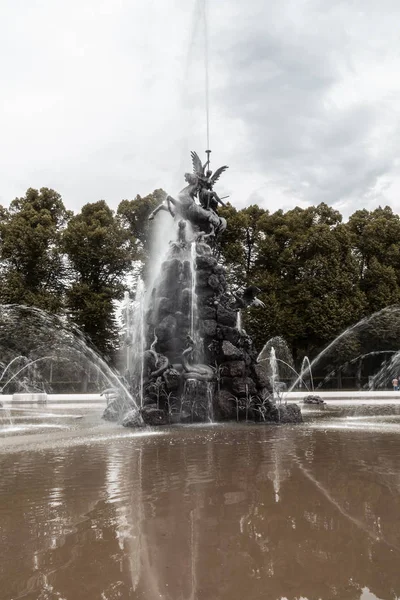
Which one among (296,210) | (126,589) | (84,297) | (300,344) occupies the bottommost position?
(126,589)

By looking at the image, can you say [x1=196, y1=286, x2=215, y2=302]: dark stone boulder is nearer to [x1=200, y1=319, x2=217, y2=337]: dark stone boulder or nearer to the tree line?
[x1=200, y1=319, x2=217, y2=337]: dark stone boulder

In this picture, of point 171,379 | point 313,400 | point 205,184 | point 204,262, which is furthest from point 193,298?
point 313,400

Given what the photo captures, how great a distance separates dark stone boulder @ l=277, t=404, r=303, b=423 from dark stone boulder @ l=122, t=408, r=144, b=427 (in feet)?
13.0

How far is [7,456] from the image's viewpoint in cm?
815

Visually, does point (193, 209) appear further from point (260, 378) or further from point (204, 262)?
point (260, 378)

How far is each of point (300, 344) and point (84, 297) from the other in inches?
651

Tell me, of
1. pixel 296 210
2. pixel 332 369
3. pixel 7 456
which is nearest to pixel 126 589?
pixel 7 456

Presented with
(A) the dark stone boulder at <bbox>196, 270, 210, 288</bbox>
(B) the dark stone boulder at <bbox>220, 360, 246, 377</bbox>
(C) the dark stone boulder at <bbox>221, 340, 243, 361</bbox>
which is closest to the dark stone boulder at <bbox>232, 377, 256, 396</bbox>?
(B) the dark stone boulder at <bbox>220, 360, 246, 377</bbox>

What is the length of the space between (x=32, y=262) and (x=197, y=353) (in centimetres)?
2389

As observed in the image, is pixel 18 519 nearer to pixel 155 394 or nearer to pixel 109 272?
pixel 155 394

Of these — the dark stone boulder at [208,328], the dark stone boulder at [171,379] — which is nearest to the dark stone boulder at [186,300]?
the dark stone boulder at [208,328]

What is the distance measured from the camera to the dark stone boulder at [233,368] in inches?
585

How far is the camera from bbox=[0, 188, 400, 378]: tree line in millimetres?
34719

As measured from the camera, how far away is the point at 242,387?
1466cm
